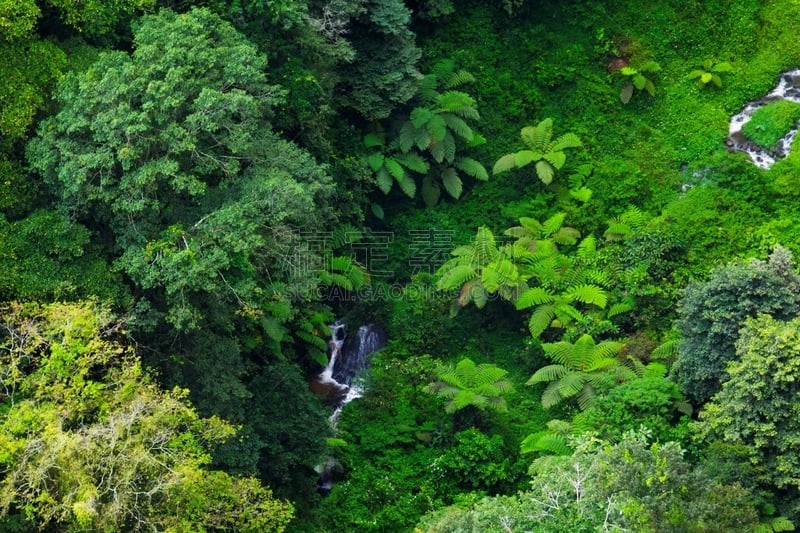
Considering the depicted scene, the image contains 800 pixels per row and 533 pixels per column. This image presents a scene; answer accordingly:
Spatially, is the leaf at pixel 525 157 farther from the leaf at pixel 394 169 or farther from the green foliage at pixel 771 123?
the green foliage at pixel 771 123

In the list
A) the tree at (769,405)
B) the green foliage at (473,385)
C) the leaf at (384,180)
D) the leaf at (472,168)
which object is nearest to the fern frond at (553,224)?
the leaf at (472,168)

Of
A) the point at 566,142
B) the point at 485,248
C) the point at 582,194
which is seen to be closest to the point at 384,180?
the point at 485,248

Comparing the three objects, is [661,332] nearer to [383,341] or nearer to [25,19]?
[383,341]

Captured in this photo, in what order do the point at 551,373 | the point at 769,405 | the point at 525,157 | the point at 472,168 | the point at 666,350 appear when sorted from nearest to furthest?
the point at 769,405
the point at 666,350
the point at 551,373
the point at 525,157
the point at 472,168

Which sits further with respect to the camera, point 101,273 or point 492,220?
point 492,220

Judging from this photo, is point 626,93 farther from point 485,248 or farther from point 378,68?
point 378,68

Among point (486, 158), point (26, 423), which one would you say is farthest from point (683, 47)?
point (26, 423)
